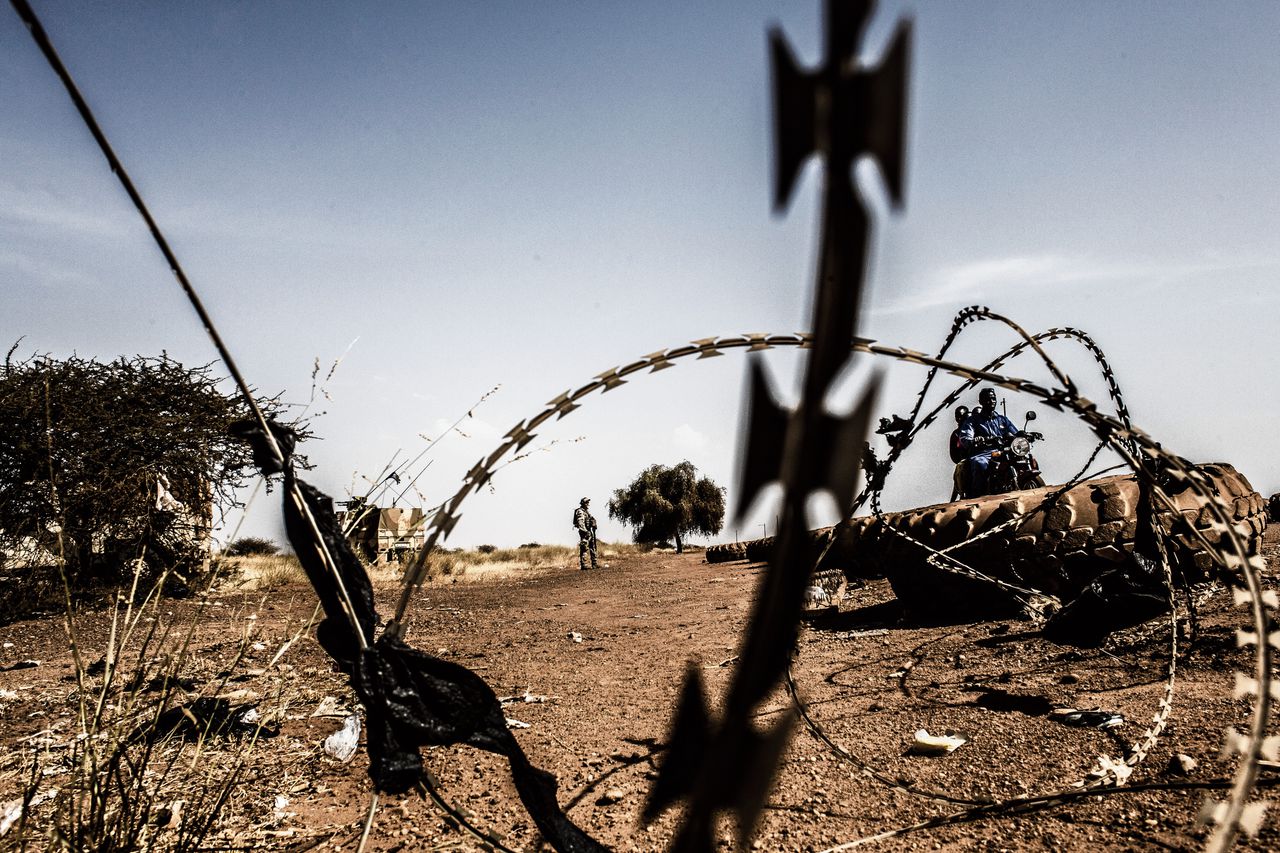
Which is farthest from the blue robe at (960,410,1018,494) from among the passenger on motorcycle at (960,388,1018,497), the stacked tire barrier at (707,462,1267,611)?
the stacked tire barrier at (707,462,1267,611)

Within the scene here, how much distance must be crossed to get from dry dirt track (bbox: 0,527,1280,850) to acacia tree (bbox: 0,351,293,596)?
657 centimetres

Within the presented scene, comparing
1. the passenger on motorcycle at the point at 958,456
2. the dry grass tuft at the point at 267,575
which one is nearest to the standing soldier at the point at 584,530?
the dry grass tuft at the point at 267,575

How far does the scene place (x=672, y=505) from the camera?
138ft

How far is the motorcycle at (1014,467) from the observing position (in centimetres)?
802

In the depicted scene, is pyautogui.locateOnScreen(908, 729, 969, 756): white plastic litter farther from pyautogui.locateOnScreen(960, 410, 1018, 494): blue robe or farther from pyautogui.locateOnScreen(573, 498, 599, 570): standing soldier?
pyautogui.locateOnScreen(573, 498, 599, 570): standing soldier

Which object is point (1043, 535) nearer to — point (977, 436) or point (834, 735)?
point (834, 735)

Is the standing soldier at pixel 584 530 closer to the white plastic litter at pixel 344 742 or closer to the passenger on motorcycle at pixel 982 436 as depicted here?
the passenger on motorcycle at pixel 982 436

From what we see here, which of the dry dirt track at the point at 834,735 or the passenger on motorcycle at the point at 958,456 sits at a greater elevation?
the passenger on motorcycle at the point at 958,456

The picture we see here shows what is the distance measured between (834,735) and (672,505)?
38642 millimetres

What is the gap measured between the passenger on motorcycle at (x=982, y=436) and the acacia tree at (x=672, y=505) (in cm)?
3254

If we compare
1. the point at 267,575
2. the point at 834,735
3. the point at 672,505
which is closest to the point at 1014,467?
the point at 834,735

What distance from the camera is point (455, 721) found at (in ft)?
5.75

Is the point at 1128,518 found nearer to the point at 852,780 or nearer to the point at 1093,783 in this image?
the point at 1093,783

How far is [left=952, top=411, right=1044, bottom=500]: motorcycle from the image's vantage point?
8023mm
